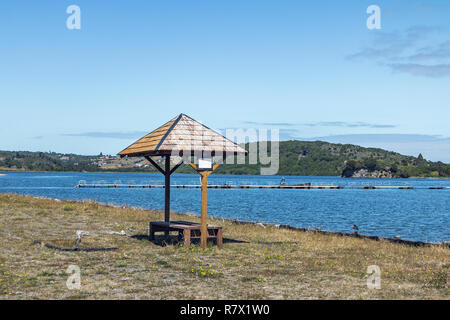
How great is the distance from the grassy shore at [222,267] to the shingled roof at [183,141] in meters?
3.34

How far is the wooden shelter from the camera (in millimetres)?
15938

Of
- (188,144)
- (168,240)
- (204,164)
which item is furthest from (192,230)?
(188,144)

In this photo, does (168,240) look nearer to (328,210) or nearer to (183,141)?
(183,141)

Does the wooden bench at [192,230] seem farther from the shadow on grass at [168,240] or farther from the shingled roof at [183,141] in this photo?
the shingled roof at [183,141]

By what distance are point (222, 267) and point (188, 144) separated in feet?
15.9

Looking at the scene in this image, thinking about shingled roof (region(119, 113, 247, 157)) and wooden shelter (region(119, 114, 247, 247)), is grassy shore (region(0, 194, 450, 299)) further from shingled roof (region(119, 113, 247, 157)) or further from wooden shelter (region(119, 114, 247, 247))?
shingled roof (region(119, 113, 247, 157))

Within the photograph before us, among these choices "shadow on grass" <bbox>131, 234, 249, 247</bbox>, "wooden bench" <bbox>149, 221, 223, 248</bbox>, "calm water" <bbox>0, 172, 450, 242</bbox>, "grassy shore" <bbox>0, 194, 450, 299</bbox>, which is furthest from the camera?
"calm water" <bbox>0, 172, 450, 242</bbox>

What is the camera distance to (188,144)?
16.2 metres

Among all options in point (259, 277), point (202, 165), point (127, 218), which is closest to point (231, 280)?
point (259, 277)

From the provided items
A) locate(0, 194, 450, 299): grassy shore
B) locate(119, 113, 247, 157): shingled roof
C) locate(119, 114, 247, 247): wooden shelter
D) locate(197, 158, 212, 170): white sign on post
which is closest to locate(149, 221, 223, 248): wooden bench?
locate(119, 114, 247, 247): wooden shelter

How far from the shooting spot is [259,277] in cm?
1159

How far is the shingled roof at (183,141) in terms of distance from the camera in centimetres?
1593

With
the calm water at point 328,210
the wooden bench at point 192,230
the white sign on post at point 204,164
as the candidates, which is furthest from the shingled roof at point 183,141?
the calm water at point 328,210
